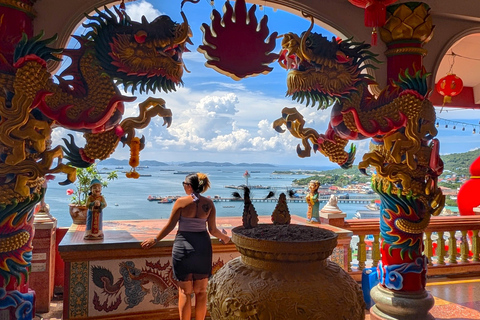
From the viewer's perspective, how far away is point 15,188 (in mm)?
2191

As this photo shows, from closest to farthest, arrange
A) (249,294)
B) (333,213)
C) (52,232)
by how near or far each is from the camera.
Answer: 1. (249,294)
2. (52,232)
3. (333,213)

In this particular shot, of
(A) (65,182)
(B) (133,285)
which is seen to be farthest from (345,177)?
(A) (65,182)

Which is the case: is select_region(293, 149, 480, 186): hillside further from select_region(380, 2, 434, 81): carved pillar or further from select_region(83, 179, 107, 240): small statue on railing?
select_region(83, 179, 107, 240): small statue on railing

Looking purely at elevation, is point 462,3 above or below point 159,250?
above

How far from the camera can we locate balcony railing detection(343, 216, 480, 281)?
4363mm

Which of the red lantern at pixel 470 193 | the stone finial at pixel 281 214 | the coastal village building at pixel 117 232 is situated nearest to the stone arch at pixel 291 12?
the coastal village building at pixel 117 232

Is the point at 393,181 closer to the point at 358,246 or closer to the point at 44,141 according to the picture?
the point at 358,246

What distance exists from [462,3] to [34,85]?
3591 millimetres

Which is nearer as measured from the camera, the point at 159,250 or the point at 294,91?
the point at 294,91

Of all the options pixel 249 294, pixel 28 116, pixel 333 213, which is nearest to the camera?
pixel 249 294

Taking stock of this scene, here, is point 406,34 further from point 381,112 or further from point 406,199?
point 406,199

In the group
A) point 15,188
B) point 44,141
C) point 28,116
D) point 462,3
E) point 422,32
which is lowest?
point 15,188

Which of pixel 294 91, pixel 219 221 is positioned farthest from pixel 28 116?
pixel 219 221

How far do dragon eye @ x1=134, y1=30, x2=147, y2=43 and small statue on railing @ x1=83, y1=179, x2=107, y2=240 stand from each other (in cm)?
146
